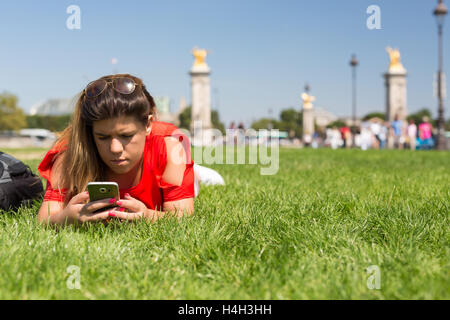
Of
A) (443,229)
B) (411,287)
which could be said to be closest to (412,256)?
(411,287)

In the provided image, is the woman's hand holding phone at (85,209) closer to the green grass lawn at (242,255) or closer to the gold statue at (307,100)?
the green grass lawn at (242,255)

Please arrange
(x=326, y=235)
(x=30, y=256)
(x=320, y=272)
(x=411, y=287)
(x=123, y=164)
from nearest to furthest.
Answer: (x=411, y=287), (x=320, y=272), (x=30, y=256), (x=326, y=235), (x=123, y=164)

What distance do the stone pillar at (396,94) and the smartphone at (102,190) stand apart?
119 ft

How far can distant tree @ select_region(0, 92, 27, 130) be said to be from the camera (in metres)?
63.2

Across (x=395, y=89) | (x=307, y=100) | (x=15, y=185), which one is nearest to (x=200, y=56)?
(x=307, y=100)

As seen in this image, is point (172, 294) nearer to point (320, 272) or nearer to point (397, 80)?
point (320, 272)

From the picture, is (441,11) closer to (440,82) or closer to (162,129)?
(440,82)

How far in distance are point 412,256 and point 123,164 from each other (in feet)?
5.29

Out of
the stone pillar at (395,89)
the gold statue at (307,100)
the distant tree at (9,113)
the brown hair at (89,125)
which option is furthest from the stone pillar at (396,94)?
the distant tree at (9,113)

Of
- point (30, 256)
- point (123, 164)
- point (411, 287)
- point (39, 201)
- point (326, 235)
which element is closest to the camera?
point (411, 287)

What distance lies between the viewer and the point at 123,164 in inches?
102

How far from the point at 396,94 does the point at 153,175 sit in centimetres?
3640

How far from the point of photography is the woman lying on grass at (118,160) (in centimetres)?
251

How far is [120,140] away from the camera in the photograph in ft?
8.34
